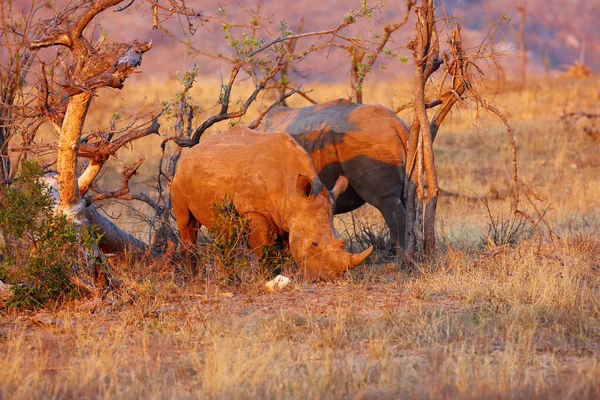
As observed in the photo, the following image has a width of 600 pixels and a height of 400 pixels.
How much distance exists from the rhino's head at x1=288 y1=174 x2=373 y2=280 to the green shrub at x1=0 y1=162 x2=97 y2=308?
1.85 m

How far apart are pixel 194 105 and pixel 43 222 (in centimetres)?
337

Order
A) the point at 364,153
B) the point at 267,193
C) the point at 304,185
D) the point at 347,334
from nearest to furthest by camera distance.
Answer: the point at 347,334
the point at 304,185
the point at 267,193
the point at 364,153

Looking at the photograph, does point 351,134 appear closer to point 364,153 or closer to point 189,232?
point 364,153

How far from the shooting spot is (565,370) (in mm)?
5109

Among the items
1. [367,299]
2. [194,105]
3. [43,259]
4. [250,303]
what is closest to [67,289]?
[43,259]

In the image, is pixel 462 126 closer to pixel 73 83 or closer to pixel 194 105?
pixel 194 105

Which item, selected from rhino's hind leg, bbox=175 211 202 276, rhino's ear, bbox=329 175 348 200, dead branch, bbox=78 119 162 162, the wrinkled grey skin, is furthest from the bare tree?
dead branch, bbox=78 119 162 162

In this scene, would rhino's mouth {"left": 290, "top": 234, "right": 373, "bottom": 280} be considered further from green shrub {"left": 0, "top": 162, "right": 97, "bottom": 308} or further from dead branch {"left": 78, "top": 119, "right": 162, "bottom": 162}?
green shrub {"left": 0, "top": 162, "right": 97, "bottom": 308}

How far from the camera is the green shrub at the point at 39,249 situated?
6859 mm

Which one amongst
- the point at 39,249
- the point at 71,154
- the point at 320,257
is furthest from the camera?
the point at 320,257

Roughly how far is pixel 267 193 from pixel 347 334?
2.42m

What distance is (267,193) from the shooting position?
800 centimetres

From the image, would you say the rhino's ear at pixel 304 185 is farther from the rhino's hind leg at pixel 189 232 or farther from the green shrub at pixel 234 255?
the rhino's hind leg at pixel 189 232

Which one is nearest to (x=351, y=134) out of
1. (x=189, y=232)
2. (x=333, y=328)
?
(x=189, y=232)
